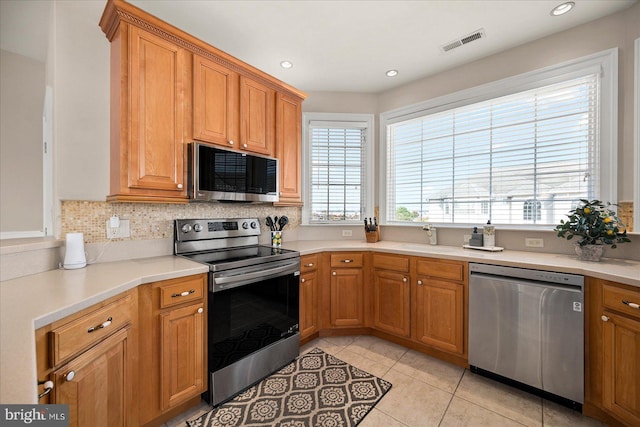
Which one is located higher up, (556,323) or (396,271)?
(396,271)

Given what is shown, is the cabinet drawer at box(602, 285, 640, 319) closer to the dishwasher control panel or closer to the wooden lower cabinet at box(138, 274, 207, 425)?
the dishwasher control panel

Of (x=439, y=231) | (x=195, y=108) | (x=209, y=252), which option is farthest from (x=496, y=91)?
(x=209, y=252)

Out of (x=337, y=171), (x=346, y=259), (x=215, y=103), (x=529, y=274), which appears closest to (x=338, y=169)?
(x=337, y=171)

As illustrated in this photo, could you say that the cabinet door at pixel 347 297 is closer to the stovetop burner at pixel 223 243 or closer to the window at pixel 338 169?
the stovetop burner at pixel 223 243

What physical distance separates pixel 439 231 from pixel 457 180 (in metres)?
0.58

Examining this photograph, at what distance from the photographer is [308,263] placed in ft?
8.58

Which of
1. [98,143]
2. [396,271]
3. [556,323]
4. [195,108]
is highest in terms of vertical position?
[195,108]

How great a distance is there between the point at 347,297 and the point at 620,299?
6.45 feet

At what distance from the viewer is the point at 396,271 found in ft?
8.70

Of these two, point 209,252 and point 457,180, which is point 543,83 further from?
point 209,252

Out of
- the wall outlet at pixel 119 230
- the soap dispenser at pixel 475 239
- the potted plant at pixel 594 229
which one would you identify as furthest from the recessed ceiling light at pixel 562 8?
the wall outlet at pixel 119 230

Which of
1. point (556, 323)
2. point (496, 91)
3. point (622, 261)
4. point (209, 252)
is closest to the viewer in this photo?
point (556, 323)

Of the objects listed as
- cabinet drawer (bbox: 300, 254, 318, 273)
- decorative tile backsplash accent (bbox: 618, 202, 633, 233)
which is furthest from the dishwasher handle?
cabinet drawer (bbox: 300, 254, 318, 273)

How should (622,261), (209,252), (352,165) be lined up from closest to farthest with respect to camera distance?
(622,261) < (209,252) < (352,165)
